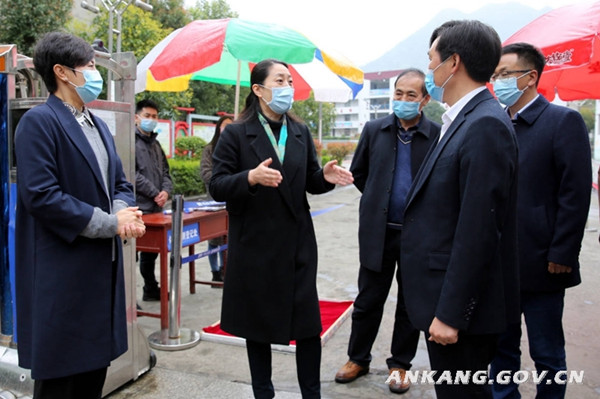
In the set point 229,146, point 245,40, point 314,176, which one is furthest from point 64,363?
point 245,40

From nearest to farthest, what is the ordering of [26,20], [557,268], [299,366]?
[557,268], [299,366], [26,20]

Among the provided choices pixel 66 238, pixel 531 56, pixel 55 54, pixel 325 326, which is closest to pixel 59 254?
pixel 66 238

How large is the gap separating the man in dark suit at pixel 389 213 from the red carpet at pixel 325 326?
0.61 meters

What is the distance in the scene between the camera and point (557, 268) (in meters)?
2.32

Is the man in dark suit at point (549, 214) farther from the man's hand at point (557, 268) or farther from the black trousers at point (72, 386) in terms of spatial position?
the black trousers at point (72, 386)

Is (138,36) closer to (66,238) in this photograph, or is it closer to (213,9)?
(213,9)

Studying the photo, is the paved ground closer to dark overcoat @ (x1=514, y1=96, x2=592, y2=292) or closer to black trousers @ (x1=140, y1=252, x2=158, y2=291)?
black trousers @ (x1=140, y1=252, x2=158, y2=291)

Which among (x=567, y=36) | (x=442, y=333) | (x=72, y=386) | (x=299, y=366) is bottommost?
(x=299, y=366)

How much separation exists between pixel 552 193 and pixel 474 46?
1118 millimetres

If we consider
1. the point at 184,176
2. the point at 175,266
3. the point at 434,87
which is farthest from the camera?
the point at 184,176

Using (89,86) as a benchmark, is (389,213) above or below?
below

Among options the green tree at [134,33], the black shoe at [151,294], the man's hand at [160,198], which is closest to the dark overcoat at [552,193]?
the man's hand at [160,198]

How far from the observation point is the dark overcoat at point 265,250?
2.35 meters

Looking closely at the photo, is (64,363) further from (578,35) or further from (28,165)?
(578,35)
